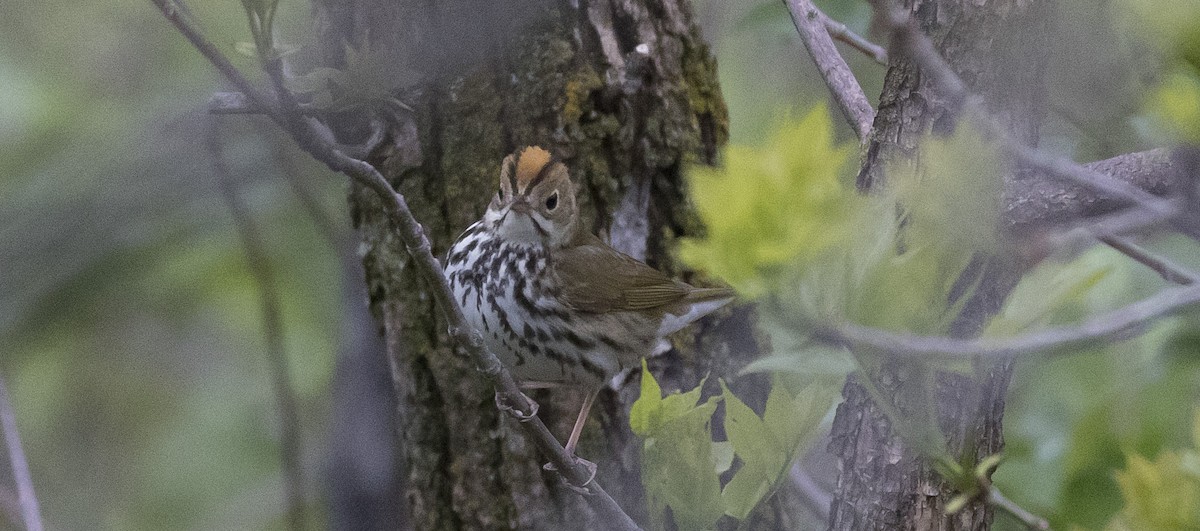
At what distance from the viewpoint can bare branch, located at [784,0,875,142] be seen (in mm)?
1996

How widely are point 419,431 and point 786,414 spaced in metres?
1.15

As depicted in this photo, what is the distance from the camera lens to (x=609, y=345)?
2.34 metres

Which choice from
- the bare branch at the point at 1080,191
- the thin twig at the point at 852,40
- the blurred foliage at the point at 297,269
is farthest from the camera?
the thin twig at the point at 852,40

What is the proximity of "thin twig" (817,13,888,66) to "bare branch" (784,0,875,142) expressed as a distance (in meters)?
0.14

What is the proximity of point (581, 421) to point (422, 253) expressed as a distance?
956 millimetres

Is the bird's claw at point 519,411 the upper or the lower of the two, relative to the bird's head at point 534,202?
lower

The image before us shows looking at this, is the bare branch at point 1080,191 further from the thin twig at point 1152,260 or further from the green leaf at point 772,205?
the green leaf at point 772,205

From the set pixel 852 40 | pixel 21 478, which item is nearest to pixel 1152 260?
pixel 852 40

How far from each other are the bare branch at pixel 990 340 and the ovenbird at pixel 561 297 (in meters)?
1.37

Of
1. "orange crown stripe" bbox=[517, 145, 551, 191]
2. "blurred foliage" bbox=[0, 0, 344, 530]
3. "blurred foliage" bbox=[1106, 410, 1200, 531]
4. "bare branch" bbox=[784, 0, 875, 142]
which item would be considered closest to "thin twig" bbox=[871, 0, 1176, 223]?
"blurred foliage" bbox=[1106, 410, 1200, 531]

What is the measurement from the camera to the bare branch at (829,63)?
A: 1996 millimetres

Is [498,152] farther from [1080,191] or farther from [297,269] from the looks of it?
[297,269]

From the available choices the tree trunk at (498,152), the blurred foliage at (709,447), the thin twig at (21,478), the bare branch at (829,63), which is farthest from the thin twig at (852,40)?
the thin twig at (21,478)

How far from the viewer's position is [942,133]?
63.2 inches
